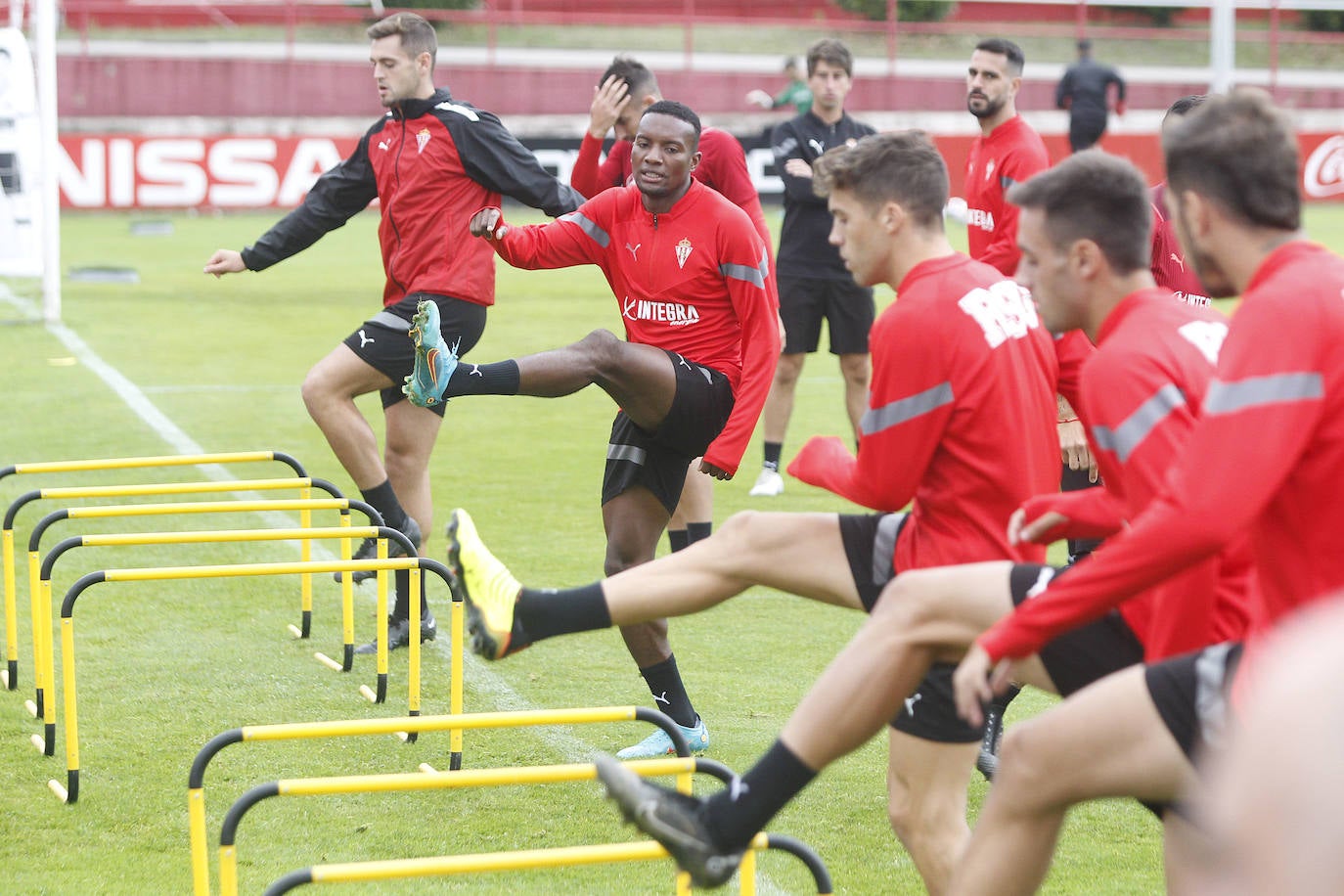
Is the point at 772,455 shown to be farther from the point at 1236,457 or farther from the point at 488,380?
the point at 1236,457

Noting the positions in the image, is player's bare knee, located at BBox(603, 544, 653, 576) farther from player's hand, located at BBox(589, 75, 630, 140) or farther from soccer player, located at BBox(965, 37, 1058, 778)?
soccer player, located at BBox(965, 37, 1058, 778)

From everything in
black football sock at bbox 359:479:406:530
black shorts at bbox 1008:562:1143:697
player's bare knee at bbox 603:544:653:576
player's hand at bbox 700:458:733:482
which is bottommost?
black football sock at bbox 359:479:406:530

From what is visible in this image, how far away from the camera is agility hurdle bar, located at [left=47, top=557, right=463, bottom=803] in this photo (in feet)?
17.1

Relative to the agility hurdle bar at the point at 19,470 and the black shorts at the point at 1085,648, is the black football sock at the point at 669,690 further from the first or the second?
the black shorts at the point at 1085,648

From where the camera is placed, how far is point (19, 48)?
15109 mm

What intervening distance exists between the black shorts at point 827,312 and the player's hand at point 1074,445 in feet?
14.9

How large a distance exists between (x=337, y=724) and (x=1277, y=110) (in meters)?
2.48

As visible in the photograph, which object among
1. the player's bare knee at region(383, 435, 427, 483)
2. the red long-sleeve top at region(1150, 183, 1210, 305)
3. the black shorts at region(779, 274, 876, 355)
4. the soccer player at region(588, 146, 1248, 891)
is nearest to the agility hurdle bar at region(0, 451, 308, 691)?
the player's bare knee at region(383, 435, 427, 483)

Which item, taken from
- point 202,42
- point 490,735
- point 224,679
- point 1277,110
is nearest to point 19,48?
point 224,679

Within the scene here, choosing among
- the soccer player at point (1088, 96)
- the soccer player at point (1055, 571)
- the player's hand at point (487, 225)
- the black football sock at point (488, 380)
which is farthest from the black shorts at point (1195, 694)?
the soccer player at point (1088, 96)

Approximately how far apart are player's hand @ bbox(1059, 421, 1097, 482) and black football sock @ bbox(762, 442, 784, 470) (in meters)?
4.45

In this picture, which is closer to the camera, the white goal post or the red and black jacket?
the red and black jacket

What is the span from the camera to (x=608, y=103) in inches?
271

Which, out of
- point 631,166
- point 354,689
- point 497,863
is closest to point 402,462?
point 354,689
